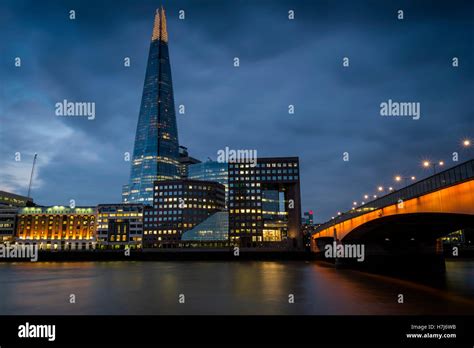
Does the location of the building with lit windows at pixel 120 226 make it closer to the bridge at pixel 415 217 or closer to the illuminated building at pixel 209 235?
the illuminated building at pixel 209 235

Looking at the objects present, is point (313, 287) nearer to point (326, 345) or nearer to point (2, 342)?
point (326, 345)

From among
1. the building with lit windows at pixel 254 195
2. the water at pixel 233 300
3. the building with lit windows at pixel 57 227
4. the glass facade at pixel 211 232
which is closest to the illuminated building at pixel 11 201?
the building with lit windows at pixel 57 227

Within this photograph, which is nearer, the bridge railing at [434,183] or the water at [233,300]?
the water at [233,300]

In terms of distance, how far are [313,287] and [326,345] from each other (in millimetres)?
21314

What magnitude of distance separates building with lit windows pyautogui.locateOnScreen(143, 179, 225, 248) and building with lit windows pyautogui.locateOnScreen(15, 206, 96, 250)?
27.0m

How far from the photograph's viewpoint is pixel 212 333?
56.1 ft

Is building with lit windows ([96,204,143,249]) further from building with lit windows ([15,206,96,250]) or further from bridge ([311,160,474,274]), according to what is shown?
bridge ([311,160,474,274])

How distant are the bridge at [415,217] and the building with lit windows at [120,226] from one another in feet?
316

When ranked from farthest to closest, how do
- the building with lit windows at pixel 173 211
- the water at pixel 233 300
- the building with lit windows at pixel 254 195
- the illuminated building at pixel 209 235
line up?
1. the building with lit windows at pixel 173 211
2. the building with lit windows at pixel 254 195
3. the illuminated building at pixel 209 235
4. the water at pixel 233 300

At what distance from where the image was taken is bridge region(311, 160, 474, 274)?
2656cm

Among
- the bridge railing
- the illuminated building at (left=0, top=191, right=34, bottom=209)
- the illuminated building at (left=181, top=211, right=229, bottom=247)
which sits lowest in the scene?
the illuminated building at (left=181, top=211, right=229, bottom=247)

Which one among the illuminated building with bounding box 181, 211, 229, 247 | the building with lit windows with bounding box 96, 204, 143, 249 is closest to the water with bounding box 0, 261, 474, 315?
the illuminated building with bounding box 181, 211, 229, 247

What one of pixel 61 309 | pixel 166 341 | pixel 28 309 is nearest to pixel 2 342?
pixel 166 341

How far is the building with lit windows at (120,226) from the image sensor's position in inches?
6324
